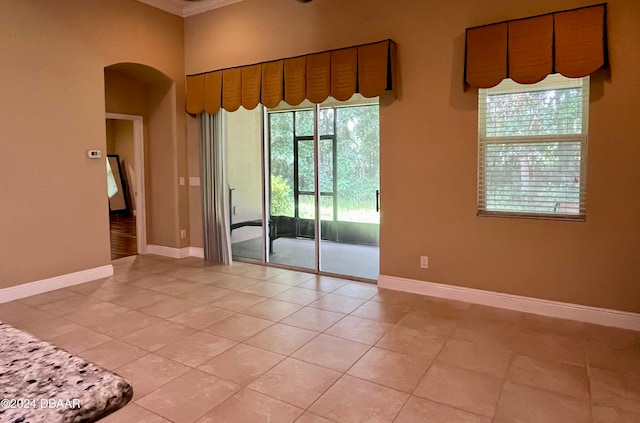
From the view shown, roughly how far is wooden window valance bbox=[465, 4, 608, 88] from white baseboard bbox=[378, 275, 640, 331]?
6.43 ft

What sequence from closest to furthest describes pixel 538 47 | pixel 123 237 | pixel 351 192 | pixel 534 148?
pixel 538 47 → pixel 534 148 → pixel 351 192 → pixel 123 237

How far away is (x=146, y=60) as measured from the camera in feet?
18.0

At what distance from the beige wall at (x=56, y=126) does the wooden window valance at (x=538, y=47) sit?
4.11 metres

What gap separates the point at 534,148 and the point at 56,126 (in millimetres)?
4868

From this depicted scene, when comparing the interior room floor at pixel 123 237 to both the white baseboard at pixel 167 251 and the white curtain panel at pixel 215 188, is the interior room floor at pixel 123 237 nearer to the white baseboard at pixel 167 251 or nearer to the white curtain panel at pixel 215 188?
the white baseboard at pixel 167 251

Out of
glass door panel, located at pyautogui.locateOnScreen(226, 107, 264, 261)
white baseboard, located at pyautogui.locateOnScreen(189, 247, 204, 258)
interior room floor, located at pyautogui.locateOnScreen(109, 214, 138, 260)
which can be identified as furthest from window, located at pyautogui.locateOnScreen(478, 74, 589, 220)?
interior room floor, located at pyautogui.locateOnScreen(109, 214, 138, 260)

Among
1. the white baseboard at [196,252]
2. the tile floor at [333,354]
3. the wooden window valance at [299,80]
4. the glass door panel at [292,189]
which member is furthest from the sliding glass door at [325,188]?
the white baseboard at [196,252]

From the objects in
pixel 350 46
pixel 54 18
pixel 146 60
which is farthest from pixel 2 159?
pixel 350 46

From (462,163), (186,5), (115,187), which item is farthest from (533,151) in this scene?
(115,187)

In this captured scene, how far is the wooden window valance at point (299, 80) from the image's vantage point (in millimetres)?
4289

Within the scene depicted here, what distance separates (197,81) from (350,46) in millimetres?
2327

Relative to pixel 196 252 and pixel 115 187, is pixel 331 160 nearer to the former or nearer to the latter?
pixel 196 252

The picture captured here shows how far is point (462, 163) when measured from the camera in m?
4.07

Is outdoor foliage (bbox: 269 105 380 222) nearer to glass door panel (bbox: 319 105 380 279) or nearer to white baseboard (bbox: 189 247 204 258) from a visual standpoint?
glass door panel (bbox: 319 105 380 279)
